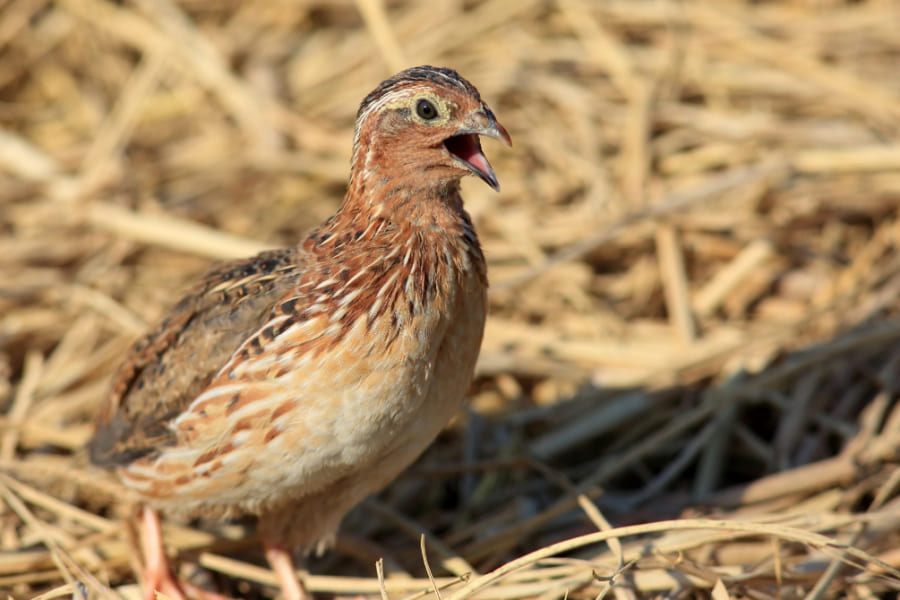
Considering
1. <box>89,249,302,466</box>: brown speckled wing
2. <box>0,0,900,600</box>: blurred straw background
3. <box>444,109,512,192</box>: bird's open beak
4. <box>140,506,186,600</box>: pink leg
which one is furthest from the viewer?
<box>0,0,900,600</box>: blurred straw background

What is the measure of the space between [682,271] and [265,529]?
2834 mm

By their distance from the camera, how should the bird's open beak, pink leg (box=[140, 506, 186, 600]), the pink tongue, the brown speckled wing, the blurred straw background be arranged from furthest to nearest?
the blurred straw background
pink leg (box=[140, 506, 186, 600])
the brown speckled wing
the pink tongue
the bird's open beak

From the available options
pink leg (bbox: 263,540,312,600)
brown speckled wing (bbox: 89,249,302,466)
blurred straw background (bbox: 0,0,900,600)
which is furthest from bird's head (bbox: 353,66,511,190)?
pink leg (bbox: 263,540,312,600)

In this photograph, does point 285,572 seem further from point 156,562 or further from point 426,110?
point 426,110

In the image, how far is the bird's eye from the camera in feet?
11.0

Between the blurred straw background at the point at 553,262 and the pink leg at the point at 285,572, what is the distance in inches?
4.4

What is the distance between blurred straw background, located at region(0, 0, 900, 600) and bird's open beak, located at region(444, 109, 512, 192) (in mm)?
1305

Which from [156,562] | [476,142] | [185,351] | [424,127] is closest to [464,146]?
[476,142]

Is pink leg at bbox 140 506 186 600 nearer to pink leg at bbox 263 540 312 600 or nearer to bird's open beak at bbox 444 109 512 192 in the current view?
pink leg at bbox 263 540 312 600

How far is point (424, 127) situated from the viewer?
336cm

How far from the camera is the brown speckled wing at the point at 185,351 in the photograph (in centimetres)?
364

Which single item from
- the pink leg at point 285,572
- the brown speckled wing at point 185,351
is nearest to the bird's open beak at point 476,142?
the brown speckled wing at point 185,351

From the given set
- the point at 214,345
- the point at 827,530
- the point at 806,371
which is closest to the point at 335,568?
the point at 214,345

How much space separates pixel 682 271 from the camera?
5586 millimetres
